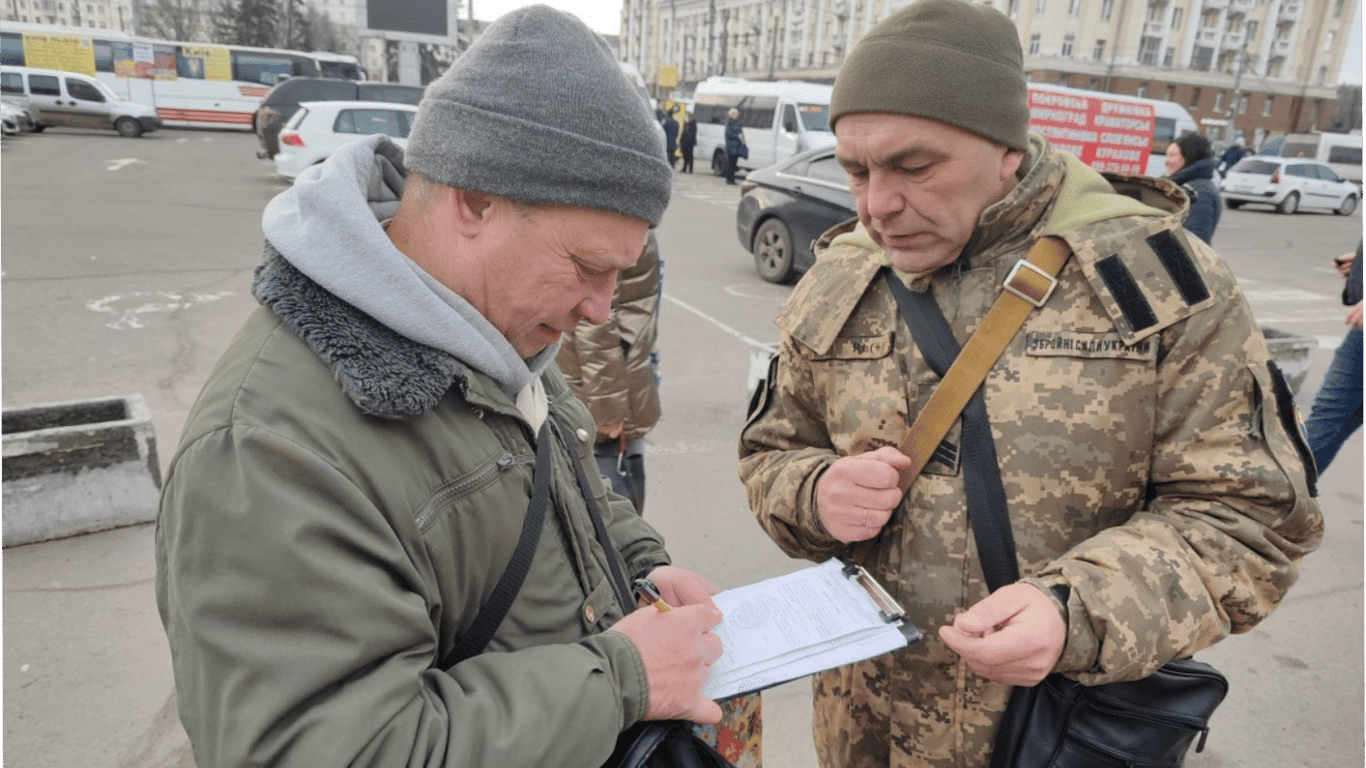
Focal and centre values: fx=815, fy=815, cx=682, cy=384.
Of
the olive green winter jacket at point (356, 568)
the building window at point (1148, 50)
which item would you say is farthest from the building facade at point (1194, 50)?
the olive green winter jacket at point (356, 568)

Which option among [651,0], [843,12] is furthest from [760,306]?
[651,0]

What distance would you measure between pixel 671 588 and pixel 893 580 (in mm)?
426

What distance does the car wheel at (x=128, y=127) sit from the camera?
2348 centimetres

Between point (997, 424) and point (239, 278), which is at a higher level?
point (997, 424)

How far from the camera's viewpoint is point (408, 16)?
30.4 metres

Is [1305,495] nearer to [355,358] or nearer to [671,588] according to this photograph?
[671,588]

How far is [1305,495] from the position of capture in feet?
4.16

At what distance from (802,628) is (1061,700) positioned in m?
0.44

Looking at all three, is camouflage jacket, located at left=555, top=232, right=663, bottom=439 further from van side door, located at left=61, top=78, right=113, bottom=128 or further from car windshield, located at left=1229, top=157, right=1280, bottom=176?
van side door, located at left=61, top=78, right=113, bottom=128

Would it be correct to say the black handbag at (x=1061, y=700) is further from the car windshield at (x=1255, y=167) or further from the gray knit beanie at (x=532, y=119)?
the car windshield at (x=1255, y=167)

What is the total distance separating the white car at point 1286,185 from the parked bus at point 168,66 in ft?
95.4

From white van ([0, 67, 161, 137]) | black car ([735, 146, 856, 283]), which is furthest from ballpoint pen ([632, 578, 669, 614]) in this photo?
white van ([0, 67, 161, 137])

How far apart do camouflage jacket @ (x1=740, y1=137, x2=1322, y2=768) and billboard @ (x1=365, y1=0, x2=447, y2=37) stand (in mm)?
33112

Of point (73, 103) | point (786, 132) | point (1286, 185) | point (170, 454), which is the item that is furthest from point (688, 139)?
point (170, 454)
